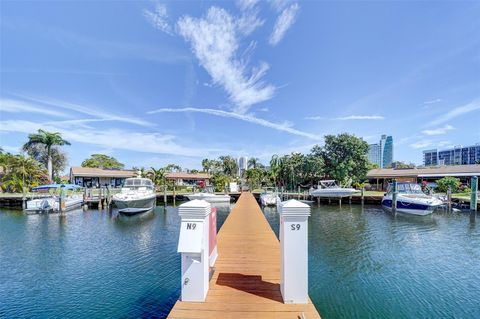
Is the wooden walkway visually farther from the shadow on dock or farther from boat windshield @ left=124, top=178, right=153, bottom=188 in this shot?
boat windshield @ left=124, top=178, right=153, bottom=188

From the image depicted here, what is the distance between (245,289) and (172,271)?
4443 mm

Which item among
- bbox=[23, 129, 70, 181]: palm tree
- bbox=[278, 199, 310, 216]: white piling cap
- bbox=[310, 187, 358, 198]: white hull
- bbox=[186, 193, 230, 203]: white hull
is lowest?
bbox=[186, 193, 230, 203]: white hull

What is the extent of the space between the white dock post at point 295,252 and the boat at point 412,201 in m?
20.1

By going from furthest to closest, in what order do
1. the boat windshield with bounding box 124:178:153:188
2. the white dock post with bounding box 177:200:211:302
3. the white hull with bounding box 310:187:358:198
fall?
the white hull with bounding box 310:187:358:198 → the boat windshield with bounding box 124:178:153:188 → the white dock post with bounding box 177:200:211:302

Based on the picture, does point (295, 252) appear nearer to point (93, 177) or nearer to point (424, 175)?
point (424, 175)

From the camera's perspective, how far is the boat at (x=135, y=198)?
19922 millimetres

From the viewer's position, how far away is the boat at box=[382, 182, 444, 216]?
1923 cm

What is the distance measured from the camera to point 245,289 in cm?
487

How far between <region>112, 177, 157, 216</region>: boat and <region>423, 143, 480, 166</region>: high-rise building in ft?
468

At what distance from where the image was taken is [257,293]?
4.70 m

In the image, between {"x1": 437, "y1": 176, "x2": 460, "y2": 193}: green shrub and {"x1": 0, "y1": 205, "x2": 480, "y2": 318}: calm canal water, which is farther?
{"x1": 437, "y1": 176, "x2": 460, "y2": 193}: green shrub

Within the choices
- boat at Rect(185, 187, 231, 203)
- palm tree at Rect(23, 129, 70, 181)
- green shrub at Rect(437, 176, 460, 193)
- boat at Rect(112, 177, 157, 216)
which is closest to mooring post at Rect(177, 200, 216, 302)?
boat at Rect(112, 177, 157, 216)

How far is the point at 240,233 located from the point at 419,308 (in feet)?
19.6

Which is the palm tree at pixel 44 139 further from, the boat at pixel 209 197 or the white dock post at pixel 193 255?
the white dock post at pixel 193 255
